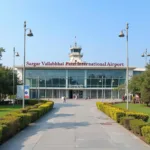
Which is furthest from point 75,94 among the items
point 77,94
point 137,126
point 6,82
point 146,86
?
point 137,126

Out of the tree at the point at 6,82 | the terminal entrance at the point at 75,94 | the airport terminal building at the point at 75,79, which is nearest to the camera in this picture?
the tree at the point at 6,82

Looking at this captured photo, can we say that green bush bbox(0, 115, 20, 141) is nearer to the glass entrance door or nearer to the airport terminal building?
the airport terminal building

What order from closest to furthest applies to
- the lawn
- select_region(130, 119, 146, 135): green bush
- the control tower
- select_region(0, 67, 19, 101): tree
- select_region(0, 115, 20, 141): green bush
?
select_region(0, 115, 20, 141): green bush → select_region(130, 119, 146, 135): green bush → the lawn → select_region(0, 67, 19, 101): tree → the control tower

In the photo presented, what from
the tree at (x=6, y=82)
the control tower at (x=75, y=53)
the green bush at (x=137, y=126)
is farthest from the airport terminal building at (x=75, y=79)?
the green bush at (x=137, y=126)

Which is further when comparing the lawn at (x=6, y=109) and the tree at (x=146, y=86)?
the tree at (x=146, y=86)

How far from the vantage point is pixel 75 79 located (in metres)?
90.7

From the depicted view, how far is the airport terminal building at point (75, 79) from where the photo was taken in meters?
89.9

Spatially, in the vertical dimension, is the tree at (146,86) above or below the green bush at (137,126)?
above

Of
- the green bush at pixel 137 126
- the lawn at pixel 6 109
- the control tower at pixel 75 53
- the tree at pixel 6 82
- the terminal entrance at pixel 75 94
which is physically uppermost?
the control tower at pixel 75 53

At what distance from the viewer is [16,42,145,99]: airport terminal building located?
3538 inches

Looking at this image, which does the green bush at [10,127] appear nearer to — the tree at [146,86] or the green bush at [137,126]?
the green bush at [137,126]

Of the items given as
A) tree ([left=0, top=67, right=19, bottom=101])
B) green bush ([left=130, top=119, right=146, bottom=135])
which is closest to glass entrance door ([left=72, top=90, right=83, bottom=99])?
tree ([left=0, top=67, right=19, bottom=101])

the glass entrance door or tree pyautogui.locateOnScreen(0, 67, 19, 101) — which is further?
the glass entrance door

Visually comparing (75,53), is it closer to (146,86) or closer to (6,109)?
(146,86)
